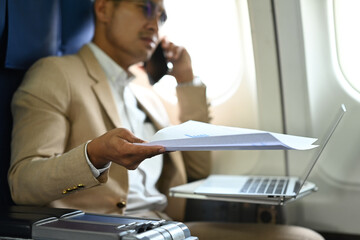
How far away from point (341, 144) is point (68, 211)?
A: 1065 millimetres

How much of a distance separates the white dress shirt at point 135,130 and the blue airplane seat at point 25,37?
0.46 ft

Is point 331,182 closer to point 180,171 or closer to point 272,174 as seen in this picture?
point 272,174

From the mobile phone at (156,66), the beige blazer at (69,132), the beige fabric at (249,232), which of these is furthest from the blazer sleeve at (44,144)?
the beige fabric at (249,232)

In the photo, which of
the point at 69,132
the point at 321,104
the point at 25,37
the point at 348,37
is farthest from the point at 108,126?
the point at 348,37

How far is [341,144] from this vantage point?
1.89 meters

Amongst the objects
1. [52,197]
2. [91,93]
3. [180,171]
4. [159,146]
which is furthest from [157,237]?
[180,171]

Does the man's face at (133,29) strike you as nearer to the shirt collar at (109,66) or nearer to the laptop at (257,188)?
the shirt collar at (109,66)

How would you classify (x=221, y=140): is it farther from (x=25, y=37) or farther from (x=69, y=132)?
(x=25, y=37)

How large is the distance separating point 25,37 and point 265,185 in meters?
1.02

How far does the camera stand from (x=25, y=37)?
1.85 m

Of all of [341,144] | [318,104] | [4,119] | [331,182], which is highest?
[4,119]

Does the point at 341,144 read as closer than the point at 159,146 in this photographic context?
No

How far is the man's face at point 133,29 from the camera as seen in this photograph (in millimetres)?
2062

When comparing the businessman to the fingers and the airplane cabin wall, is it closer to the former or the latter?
the fingers
